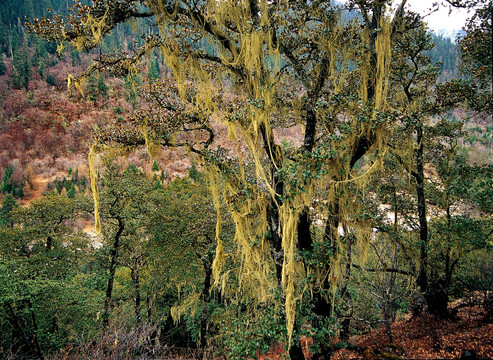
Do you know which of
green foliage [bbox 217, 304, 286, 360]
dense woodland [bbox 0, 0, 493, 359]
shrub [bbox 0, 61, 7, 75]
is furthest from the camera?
shrub [bbox 0, 61, 7, 75]

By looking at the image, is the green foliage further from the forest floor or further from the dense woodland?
the forest floor

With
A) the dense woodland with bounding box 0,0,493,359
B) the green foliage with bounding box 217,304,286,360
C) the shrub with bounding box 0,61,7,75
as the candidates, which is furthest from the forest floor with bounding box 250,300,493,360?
the shrub with bounding box 0,61,7,75

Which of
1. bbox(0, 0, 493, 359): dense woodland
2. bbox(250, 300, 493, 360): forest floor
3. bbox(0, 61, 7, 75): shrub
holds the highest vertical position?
bbox(0, 61, 7, 75): shrub

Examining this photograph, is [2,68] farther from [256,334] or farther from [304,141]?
[256,334]

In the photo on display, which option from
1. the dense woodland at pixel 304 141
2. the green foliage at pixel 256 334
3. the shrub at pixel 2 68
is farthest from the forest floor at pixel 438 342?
the shrub at pixel 2 68

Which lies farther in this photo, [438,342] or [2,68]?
[2,68]

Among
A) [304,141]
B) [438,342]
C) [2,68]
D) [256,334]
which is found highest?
[2,68]

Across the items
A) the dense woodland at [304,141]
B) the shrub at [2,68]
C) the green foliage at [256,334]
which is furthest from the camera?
the shrub at [2,68]

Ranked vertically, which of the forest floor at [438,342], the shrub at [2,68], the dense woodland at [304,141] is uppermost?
the shrub at [2,68]

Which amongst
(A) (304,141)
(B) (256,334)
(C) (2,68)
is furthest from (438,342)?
(C) (2,68)

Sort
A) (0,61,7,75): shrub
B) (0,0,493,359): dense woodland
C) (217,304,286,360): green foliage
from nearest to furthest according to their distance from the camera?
(0,0,493,359): dense woodland, (217,304,286,360): green foliage, (0,61,7,75): shrub

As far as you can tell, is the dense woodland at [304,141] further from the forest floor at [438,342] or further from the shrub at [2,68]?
the shrub at [2,68]

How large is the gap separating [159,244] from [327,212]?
932 centimetres

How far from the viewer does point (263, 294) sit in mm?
5199
